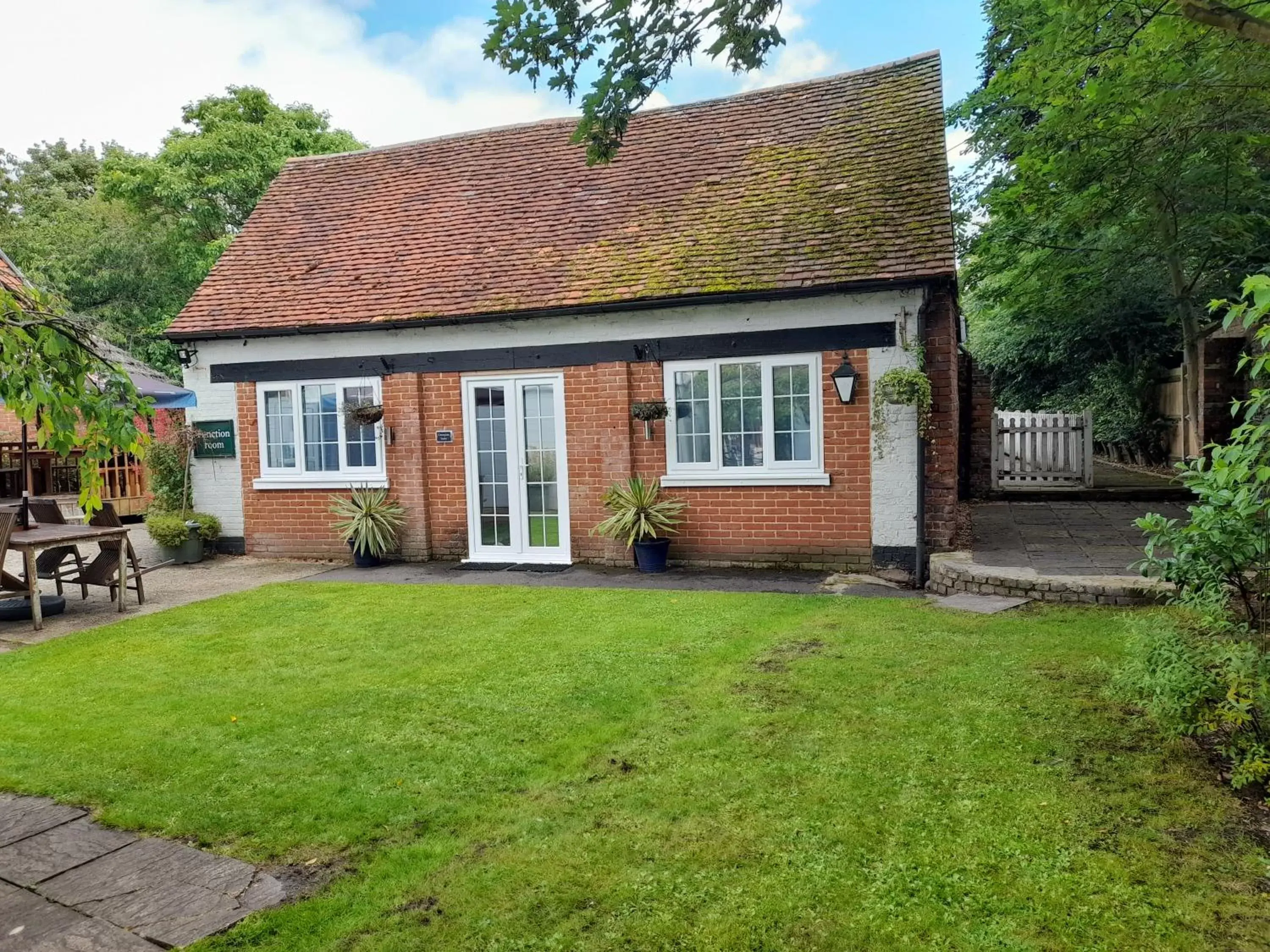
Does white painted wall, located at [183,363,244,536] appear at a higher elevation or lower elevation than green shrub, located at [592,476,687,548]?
higher

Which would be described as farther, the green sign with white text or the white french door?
the green sign with white text

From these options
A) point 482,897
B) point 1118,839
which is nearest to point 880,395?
point 1118,839

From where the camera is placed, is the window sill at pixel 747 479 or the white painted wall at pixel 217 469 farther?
the white painted wall at pixel 217 469

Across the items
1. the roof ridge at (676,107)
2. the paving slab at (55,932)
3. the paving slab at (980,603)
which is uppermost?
the roof ridge at (676,107)

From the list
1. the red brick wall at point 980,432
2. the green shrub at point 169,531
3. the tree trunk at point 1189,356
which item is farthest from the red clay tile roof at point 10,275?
the tree trunk at point 1189,356

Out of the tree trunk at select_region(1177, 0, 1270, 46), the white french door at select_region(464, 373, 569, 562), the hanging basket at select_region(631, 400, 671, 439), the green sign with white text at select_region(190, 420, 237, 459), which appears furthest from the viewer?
the green sign with white text at select_region(190, 420, 237, 459)

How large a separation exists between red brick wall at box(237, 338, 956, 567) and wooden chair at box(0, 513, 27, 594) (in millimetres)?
3886

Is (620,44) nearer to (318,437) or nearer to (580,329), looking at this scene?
(580,329)

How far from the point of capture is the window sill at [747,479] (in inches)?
386

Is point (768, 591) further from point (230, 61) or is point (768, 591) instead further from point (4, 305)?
point (230, 61)

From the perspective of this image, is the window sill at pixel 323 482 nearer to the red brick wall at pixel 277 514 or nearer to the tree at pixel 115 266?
the red brick wall at pixel 277 514

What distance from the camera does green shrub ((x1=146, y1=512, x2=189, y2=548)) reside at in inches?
464

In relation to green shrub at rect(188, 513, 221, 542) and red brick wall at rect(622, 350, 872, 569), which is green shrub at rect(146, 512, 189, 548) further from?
red brick wall at rect(622, 350, 872, 569)

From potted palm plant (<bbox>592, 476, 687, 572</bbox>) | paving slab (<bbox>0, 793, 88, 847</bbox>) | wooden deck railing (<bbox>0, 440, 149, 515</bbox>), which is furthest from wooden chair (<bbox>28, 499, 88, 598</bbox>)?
wooden deck railing (<bbox>0, 440, 149, 515</bbox>)
